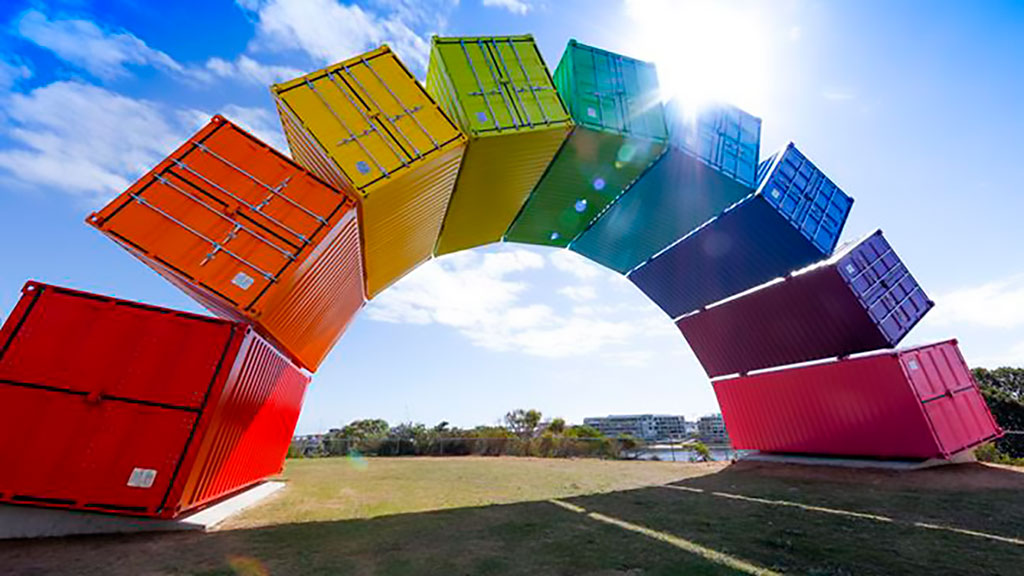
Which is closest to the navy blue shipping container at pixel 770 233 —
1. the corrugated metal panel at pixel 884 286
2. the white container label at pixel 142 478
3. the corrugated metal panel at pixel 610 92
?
the corrugated metal panel at pixel 884 286

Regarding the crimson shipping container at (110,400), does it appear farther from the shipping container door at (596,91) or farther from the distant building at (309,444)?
the distant building at (309,444)

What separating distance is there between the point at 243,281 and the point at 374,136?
16.0 ft

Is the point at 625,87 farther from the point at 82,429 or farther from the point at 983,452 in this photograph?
the point at 983,452

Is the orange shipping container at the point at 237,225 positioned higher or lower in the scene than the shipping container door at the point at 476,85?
lower

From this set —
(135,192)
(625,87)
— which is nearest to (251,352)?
(135,192)

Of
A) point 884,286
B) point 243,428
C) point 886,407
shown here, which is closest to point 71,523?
point 243,428

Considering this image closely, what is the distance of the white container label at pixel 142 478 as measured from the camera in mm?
6695

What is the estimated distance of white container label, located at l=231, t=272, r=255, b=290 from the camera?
8.08 metres

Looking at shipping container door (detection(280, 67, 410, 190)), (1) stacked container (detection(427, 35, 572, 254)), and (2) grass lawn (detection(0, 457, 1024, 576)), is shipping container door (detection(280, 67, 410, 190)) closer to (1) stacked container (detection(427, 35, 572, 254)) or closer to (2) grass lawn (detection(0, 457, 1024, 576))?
(1) stacked container (detection(427, 35, 572, 254))

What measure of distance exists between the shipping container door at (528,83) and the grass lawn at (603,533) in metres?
10.3

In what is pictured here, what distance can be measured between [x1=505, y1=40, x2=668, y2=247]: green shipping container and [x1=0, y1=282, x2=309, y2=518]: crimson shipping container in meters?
11.0

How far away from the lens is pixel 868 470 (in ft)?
46.6

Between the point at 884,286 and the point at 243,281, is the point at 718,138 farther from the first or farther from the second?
the point at 243,281

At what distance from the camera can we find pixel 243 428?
30.9 feet
